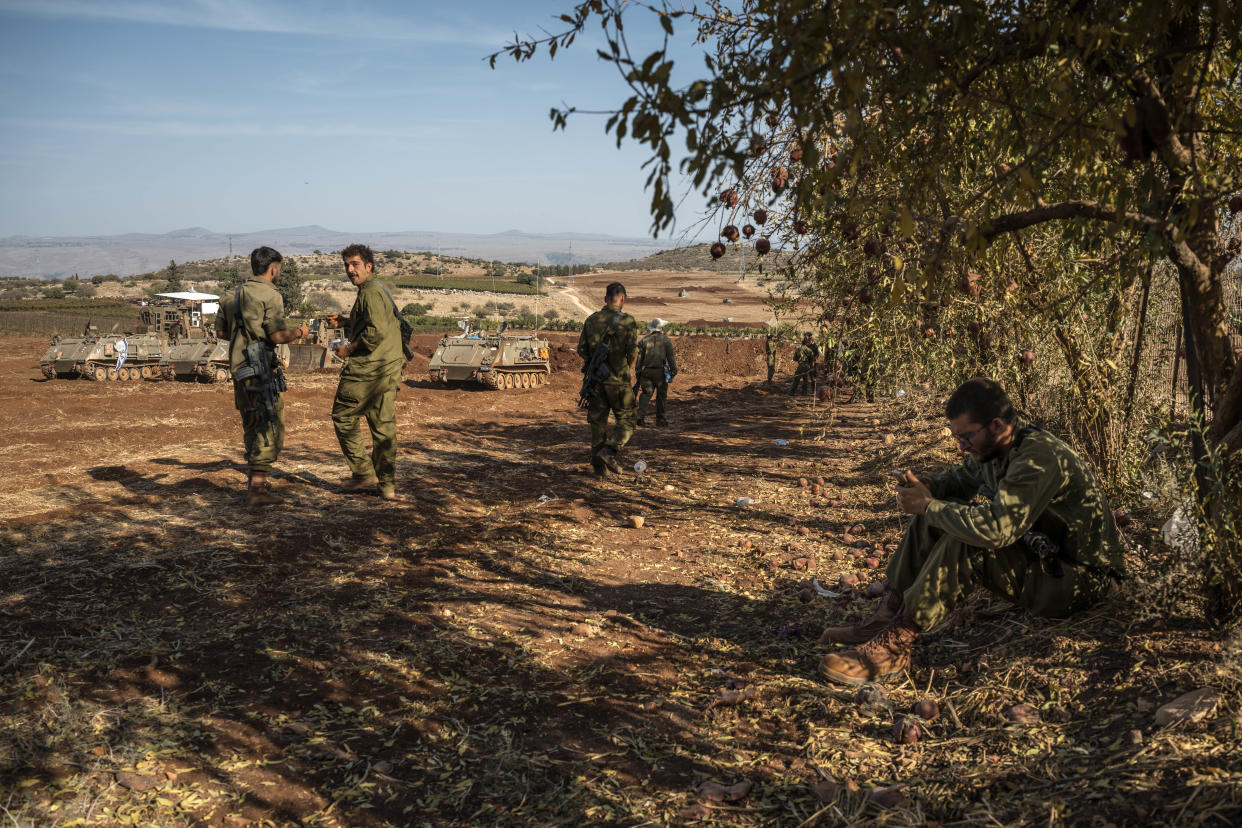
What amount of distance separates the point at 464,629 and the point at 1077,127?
380 cm

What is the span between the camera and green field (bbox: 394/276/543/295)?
64875 millimetres

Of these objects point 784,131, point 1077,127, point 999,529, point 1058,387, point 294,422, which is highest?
point 784,131

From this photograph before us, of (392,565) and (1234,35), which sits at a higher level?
(1234,35)

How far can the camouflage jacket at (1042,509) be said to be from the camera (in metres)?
3.69

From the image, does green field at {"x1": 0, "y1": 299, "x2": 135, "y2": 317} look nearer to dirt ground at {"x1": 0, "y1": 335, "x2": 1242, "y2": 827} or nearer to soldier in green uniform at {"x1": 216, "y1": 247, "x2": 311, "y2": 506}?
soldier in green uniform at {"x1": 216, "y1": 247, "x2": 311, "y2": 506}

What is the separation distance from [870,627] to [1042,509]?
98 cm

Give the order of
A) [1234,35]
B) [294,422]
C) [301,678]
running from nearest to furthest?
[1234,35], [301,678], [294,422]

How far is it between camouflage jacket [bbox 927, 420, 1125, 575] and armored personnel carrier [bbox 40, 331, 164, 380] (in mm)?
22489

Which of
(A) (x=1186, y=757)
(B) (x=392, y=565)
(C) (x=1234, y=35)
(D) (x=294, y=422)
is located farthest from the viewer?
(D) (x=294, y=422)

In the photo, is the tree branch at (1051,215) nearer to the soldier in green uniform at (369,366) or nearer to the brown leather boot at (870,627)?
the brown leather boot at (870,627)

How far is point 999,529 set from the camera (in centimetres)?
368

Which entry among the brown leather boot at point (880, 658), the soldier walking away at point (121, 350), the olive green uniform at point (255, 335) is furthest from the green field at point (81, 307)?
the brown leather boot at point (880, 658)

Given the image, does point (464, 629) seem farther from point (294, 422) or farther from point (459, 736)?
point (294, 422)

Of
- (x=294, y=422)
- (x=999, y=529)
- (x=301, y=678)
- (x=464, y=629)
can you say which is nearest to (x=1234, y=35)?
(x=999, y=529)
